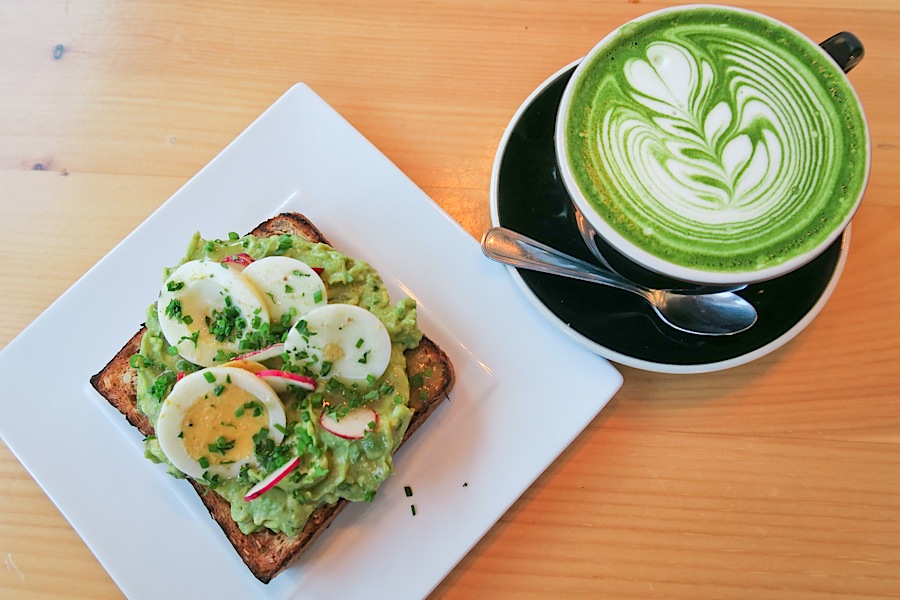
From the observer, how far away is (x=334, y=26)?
2043 millimetres

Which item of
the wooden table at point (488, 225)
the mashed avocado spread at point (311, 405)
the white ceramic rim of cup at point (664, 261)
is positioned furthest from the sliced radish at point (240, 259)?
the white ceramic rim of cup at point (664, 261)

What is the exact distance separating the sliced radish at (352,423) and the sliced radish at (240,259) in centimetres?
44

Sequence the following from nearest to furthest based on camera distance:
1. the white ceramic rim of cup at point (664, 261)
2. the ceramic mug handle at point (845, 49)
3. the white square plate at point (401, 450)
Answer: the white ceramic rim of cup at point (664, 261)
the ceramic mug handle at point (845, 49)
the white square plate at point (401, 450)

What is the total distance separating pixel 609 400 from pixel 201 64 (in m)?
1.70

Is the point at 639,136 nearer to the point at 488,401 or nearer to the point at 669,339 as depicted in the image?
the point at 669,339

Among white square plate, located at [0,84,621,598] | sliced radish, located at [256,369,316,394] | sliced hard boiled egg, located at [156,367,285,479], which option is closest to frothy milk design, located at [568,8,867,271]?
white square plate, located at [0,84,621,598]

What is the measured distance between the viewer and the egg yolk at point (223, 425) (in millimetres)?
1412

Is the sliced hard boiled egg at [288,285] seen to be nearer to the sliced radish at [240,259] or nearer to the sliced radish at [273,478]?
the sliced radish at [240,259]

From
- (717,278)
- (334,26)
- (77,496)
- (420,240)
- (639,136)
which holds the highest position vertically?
(334,26)

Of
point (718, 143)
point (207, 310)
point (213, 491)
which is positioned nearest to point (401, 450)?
point (213, 491)

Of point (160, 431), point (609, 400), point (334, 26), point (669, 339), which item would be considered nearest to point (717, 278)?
point (669, 339)

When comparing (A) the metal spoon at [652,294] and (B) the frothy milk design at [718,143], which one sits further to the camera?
(A) the metal spoon at [652,294]

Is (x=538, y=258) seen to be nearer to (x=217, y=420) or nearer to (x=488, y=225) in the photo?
(x=488, y=225)

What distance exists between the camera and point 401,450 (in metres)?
1.64
